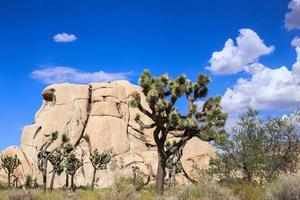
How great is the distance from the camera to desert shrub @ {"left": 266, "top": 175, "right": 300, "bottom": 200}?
1088 cm

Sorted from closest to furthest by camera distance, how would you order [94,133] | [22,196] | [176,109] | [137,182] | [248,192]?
[248,192] < [22,196] < [176,109] < [137,182] < [94,133]

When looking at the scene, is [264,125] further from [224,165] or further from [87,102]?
[87,102]

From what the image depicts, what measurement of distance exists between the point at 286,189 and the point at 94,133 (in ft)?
150

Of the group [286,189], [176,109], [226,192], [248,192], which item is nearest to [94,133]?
[176,109]

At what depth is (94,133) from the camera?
5544 centimetres

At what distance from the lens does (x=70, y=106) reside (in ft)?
192

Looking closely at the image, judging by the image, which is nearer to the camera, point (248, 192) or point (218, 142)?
point (248, 192)

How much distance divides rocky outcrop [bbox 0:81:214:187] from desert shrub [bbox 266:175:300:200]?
4063 cm

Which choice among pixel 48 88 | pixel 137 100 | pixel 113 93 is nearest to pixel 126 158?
pixel 113 93

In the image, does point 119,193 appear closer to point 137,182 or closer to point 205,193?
point 205,193

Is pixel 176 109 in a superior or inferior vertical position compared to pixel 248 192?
superior

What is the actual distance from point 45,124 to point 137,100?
3966 centimetres

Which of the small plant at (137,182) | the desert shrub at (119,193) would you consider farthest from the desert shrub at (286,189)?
the small plant at (137,182)

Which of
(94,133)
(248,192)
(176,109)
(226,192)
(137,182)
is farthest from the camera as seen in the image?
(94,133)
